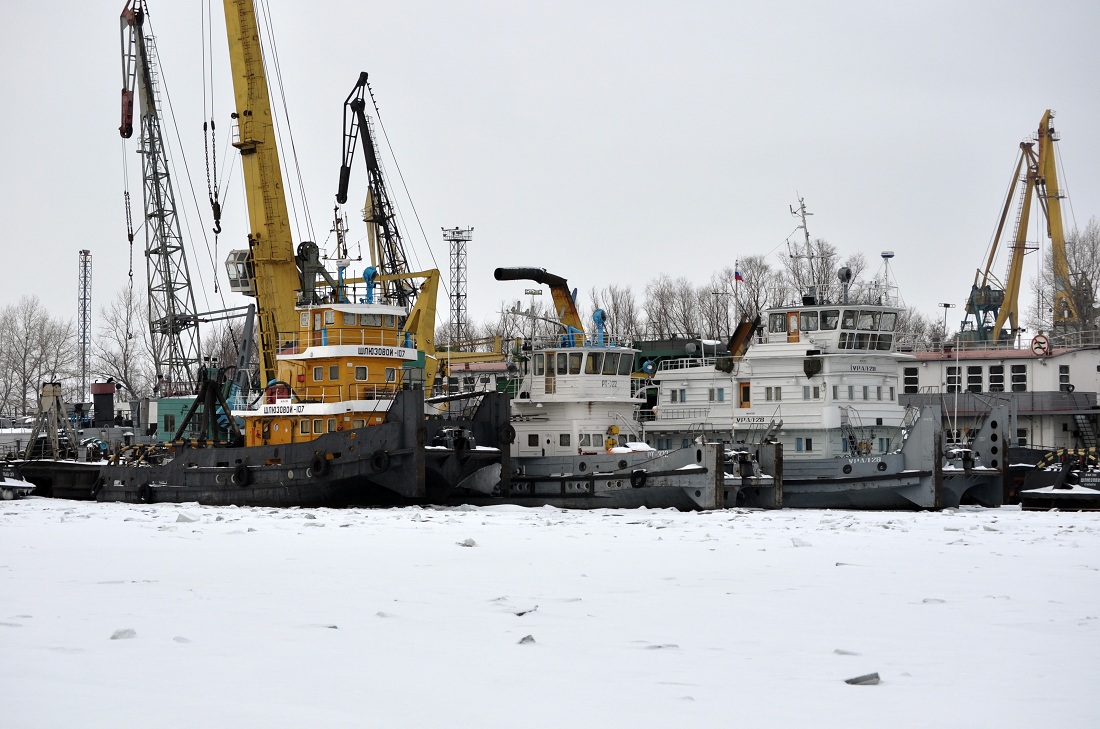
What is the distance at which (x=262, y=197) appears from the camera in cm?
3444

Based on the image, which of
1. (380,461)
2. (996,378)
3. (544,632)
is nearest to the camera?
(544,632)

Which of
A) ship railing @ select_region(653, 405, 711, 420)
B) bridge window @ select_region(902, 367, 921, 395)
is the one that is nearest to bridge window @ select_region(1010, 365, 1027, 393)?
bridge window @ select_region(902, 367, 921, 395)

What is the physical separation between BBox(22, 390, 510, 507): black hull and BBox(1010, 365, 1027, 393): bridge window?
76.5 feet

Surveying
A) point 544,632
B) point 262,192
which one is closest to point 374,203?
point 262,192

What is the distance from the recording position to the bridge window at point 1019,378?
149ft

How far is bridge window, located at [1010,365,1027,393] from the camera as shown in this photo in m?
45.4

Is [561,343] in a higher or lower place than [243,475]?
higher

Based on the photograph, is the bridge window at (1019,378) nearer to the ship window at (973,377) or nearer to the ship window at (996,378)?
the ship window at (996,378)

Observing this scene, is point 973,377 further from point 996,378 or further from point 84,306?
point 84,306

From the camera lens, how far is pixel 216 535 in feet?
65.5

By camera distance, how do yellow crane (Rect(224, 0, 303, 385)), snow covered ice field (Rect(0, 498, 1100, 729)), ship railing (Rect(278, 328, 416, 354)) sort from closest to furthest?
snow covered ice field (Rect(0, 498, 1100, 729)), ship railing (Rect(278, 328, 416, 354)), yellow crane (Rect(224, 0, 303, 385))

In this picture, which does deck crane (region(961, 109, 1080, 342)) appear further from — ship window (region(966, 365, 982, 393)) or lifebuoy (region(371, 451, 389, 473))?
lifebuoy (region(371, 451, 389, 473))

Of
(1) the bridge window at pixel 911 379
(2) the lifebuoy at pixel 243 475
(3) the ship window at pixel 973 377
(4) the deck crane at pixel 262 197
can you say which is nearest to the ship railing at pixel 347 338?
(4) the deck crane at pixel 262 197

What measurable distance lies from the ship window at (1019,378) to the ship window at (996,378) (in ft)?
1.40
